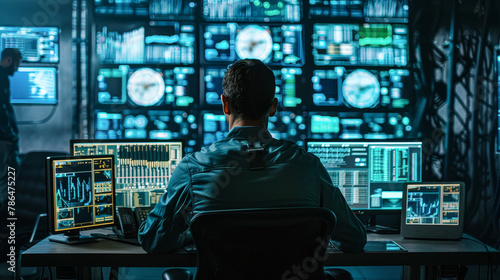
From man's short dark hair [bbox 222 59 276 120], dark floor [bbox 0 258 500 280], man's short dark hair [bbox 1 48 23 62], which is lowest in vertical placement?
dark floor [bbox 0 258 500 280]

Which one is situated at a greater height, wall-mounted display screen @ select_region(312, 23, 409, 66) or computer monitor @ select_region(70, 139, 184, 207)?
wall-mounted display screen @ select_region(312, 23, 409, 66)

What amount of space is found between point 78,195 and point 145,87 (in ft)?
4.44

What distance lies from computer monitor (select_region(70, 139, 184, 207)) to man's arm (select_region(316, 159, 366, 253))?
1.21 metres

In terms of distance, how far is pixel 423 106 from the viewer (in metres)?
3.61

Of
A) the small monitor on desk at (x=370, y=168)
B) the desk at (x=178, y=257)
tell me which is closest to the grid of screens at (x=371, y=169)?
the small monitor on desk at (x=370, y=168)

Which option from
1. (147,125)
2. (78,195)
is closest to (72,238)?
(78,195)

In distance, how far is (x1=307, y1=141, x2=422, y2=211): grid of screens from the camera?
2.70m

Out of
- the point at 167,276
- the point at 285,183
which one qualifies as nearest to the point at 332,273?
the point at 285,183

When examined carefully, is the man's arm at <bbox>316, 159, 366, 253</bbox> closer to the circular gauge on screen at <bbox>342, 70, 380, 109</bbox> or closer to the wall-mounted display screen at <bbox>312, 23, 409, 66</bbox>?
the circular gauge on screen at <bbox>342, 70, 380, 109</bbox>

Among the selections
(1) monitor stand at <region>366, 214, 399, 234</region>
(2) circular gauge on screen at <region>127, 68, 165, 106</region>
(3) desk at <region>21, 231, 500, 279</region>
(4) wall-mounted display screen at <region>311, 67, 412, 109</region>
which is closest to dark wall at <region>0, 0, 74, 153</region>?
(2) circular gauge on screen at <region>127, 68, 165, 106</region>

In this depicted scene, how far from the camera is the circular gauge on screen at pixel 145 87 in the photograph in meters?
3.51

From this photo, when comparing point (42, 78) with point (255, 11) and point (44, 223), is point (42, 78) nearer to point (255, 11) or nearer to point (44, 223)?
point (44, 223)

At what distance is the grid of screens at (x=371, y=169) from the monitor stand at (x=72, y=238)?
1228 mm

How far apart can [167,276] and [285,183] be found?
545 millimetres
